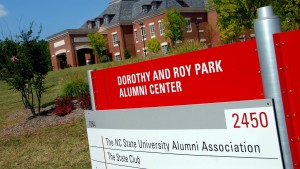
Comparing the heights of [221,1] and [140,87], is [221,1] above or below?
above

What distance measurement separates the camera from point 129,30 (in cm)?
6331

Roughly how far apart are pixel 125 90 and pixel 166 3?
5411cm

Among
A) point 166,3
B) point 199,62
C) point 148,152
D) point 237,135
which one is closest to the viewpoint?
point 237,135

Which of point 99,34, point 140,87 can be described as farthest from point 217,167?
point 99,34

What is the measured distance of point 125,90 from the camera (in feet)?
14.9

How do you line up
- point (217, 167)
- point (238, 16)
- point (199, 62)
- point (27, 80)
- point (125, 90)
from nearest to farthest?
point (217, 167)
point (199, 62)
point (125, 90)
point (27, 80)
point (238, 16)

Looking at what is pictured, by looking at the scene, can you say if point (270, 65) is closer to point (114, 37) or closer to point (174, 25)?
point (174, 25)

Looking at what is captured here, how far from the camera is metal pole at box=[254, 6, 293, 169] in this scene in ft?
9.39

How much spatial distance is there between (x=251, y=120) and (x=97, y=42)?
58739 millimetres

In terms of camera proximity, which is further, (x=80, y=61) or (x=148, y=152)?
(x=80, y=61)

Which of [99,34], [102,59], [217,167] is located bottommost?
[217,167]

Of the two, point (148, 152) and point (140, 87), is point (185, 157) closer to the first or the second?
point (148, 152)

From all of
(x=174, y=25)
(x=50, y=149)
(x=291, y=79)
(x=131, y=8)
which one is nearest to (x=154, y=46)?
(x=174, y=25)

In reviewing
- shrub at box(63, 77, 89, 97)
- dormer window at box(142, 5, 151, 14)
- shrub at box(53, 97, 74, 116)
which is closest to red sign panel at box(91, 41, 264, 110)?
shrub at box(53, 97, 74, 116)
